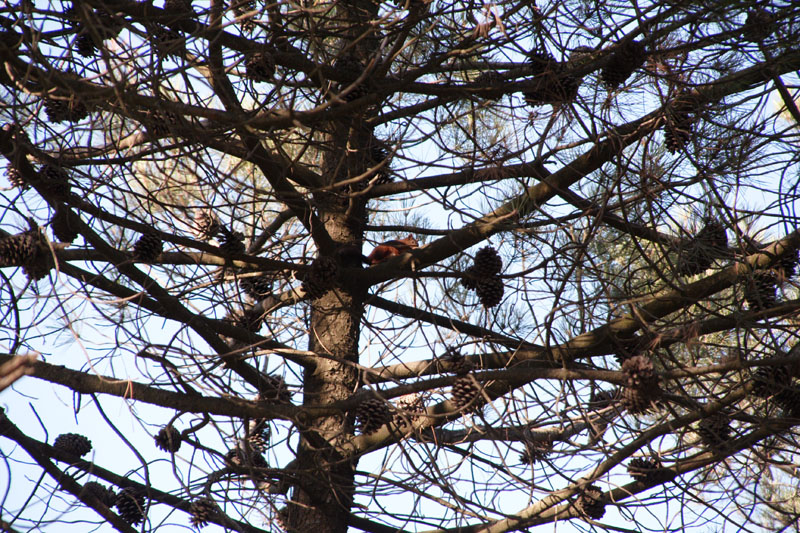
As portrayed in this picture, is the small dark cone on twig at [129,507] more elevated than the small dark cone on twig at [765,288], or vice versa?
the small dark cone on twig at [765,288]

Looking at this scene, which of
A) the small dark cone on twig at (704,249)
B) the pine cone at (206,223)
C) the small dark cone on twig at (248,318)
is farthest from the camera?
the small dark cone on twig at (248,318)

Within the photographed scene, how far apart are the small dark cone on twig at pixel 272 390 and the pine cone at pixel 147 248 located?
2.06 ft

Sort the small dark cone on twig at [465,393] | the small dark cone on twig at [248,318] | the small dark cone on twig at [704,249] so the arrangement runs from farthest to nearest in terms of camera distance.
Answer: the small dark cone on twig at [248,318], the small dark cone on twig at [704,249], the small dark cone on twig at [465,393]

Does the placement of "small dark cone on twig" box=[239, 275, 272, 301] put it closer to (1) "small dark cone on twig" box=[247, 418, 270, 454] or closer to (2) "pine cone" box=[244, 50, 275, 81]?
(1) "small dark cone on twig" box=[247, 418, 270, 454]

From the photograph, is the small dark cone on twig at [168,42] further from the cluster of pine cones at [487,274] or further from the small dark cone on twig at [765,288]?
the small dark cone on twig at [765,288]

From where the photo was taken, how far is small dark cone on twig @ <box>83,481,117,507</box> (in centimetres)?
252

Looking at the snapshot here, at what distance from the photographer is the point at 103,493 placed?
2.57 m

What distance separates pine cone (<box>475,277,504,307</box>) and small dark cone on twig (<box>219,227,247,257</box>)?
0.86 meters

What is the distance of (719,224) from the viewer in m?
2.57

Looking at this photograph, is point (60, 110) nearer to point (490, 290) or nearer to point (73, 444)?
point (73, 444)

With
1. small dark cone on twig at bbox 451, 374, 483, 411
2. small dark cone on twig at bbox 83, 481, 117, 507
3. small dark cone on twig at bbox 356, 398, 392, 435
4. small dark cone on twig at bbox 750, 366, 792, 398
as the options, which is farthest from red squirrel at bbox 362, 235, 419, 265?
small dark cone on twig at bbox 750, 366, 792, 398

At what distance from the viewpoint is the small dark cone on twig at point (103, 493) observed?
2523 millimetres

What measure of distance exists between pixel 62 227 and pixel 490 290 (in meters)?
1.38

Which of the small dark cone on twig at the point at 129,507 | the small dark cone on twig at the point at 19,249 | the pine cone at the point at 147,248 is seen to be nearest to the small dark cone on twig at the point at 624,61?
the pine cone at the point at 147,248
